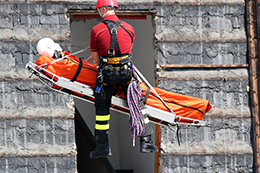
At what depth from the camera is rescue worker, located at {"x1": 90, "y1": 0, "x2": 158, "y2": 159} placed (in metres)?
5.32

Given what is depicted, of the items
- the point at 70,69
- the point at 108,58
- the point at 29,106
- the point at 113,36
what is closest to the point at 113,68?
the point at 108,58

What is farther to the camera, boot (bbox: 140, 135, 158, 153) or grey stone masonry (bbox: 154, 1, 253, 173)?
grey stone masonry (bbox: 154, 1, 253, 173)

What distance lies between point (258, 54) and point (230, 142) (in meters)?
1.61

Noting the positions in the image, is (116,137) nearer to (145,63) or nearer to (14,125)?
(145,63)

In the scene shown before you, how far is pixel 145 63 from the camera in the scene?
30.2ft

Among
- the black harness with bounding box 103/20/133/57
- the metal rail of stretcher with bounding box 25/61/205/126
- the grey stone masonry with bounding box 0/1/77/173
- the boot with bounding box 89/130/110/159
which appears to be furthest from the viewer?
the grey stone masonry with bounding box 0/1/77/173

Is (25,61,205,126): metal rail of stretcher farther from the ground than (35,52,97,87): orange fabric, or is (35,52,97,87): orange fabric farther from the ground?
(35,52,97,87): orange fabric

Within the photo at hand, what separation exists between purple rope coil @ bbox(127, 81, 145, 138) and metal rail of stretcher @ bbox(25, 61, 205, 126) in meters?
0.11

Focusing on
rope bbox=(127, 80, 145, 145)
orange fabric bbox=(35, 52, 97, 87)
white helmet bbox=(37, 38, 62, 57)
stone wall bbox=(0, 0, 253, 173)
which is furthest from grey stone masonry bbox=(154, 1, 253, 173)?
white helmet bbox=(37, 38, 62, 57)

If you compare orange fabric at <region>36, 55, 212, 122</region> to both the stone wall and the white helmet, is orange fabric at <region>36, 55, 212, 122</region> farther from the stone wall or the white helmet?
the stone wall

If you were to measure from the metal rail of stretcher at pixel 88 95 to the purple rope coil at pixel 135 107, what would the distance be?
0.11m

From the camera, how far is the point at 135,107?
5.51 m

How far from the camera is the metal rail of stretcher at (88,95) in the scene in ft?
18.0

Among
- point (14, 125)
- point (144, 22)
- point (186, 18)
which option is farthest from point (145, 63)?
point (14, 125)
